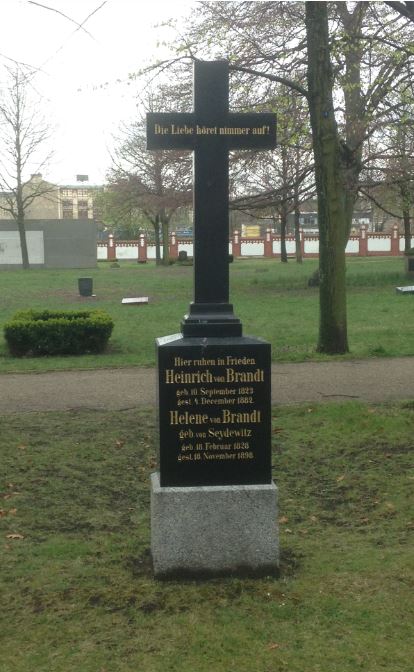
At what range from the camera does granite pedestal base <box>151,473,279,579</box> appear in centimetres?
483

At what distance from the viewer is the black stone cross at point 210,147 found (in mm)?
5137

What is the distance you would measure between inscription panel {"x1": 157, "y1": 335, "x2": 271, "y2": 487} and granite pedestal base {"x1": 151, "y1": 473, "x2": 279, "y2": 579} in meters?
0.09

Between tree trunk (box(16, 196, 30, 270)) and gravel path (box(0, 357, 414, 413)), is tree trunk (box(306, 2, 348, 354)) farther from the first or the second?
tree trunk (box(16, 196, 30, 270))

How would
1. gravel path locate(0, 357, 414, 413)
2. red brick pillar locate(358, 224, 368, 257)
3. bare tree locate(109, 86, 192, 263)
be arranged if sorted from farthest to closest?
red brick pillar locate(358, 224, 368, 257), bare tree locate(109, 86, 192, 263), gravel path locate(0, 357, 414, 413)

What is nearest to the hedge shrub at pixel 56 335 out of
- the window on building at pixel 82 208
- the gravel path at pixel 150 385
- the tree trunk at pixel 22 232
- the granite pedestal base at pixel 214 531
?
the gravel path at pixel 150 385

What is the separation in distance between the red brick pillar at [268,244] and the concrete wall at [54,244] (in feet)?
62.7

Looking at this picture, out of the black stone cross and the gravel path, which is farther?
the gravel path

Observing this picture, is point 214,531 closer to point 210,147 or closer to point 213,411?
point 213,411

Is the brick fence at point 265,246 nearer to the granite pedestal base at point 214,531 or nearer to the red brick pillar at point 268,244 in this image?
the red brick pillar at point 268,244

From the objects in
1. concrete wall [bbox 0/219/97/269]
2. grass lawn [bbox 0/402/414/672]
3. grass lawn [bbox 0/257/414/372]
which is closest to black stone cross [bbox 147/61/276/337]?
grass lawn [bbox 0/402/414/672]

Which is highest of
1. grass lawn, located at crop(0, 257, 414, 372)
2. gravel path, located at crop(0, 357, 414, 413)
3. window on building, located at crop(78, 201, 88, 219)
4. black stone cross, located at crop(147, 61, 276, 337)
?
window on building, located at crop(78, 201, 88, 219)

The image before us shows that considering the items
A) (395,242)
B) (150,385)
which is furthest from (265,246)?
(150,385)

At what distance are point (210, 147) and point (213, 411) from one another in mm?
1589

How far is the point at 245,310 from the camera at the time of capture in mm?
20734
